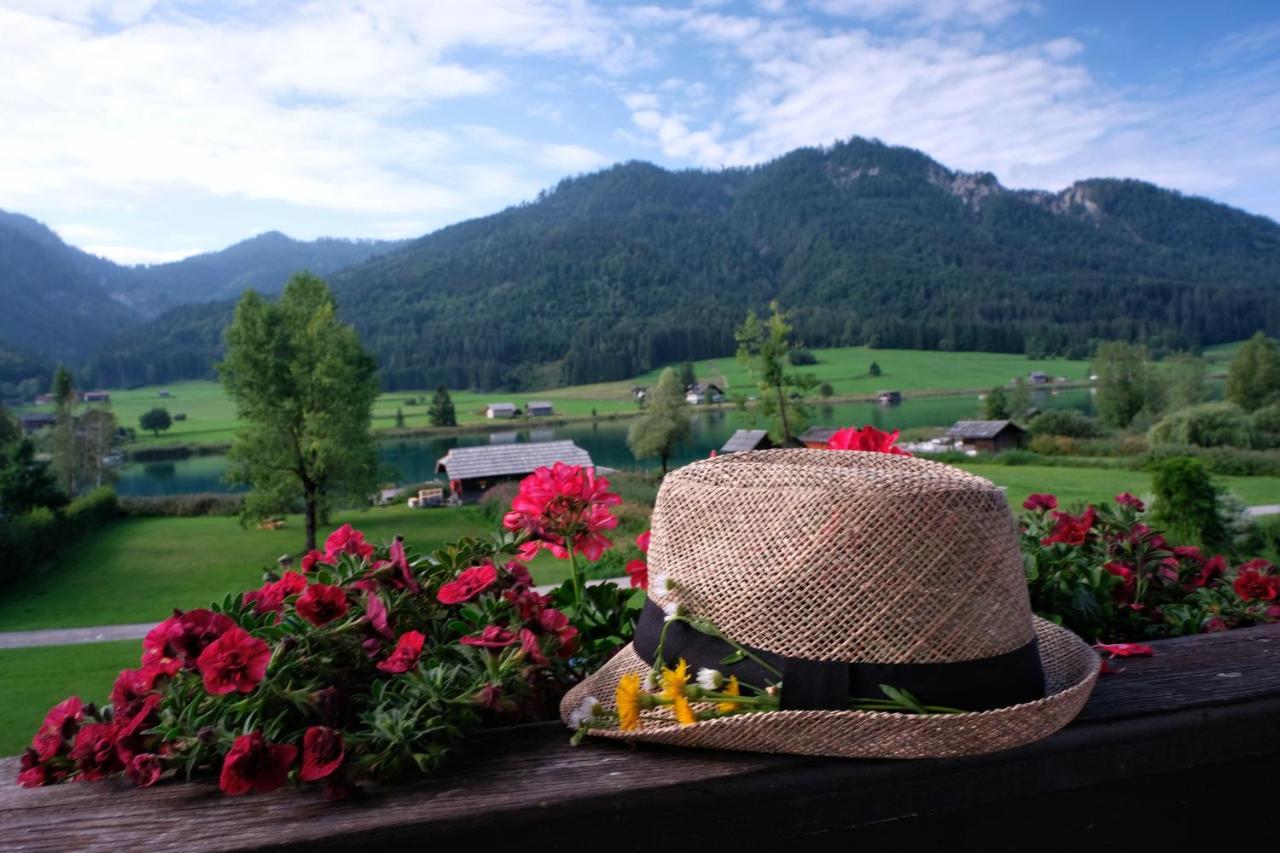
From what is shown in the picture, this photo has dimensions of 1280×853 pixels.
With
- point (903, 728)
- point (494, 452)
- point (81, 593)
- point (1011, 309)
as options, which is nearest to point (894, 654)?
point (903, 728)

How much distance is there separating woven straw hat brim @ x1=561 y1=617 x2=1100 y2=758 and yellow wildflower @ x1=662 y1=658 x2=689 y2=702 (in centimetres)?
3

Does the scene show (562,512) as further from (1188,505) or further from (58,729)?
(1188,505)

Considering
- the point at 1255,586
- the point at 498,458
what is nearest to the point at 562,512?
the point at 1255,586

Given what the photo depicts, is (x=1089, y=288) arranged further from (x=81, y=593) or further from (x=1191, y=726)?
(x=1191, y=726)

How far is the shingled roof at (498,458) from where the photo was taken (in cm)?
2188

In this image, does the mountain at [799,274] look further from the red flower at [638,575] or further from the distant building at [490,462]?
the red flower at [638,575]

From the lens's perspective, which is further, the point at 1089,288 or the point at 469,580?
the point at 1089,288

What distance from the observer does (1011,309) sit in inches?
2067

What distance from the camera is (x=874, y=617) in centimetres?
89

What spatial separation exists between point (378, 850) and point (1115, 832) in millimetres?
926

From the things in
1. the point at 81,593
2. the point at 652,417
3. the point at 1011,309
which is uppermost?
the point at 1011,309

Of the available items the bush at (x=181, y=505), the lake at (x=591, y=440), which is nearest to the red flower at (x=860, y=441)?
the lake at (x=591, y=440)

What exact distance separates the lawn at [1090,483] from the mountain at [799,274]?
16.2m

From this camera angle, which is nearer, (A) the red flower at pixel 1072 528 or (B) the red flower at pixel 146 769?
(B) the red flower at pixel 146 769
